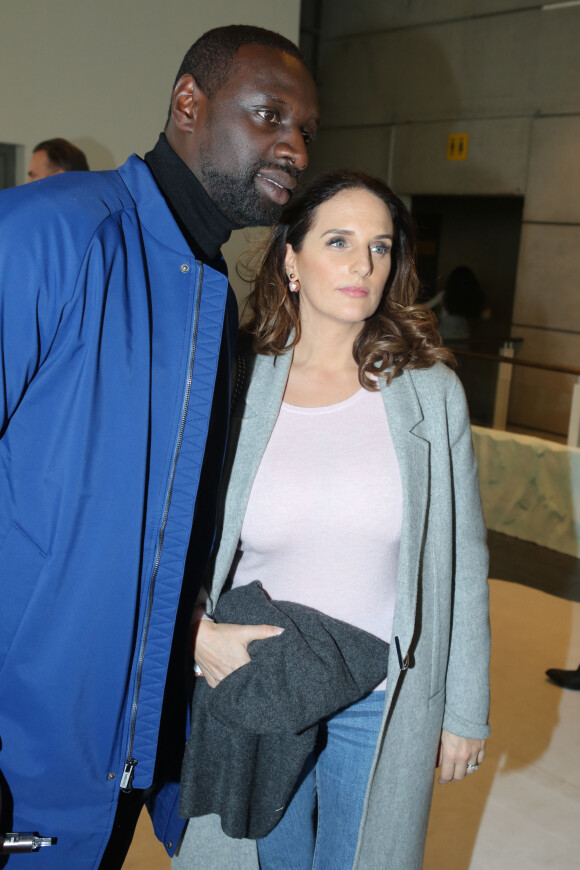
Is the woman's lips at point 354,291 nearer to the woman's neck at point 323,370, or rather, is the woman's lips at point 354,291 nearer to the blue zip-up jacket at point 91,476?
the woman's neck at point 323,370

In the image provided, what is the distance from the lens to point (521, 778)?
Result: 3207mm

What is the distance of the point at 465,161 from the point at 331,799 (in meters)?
8.33

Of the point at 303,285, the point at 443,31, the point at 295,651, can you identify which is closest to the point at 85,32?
the point at 303,285

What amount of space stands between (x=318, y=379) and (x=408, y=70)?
28.2 feet

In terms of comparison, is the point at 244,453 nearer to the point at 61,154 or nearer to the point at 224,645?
the point at 224,645

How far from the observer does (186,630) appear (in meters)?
1.61

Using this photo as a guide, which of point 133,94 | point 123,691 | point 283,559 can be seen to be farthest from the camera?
point 133,94

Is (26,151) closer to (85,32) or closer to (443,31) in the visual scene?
(85,32)

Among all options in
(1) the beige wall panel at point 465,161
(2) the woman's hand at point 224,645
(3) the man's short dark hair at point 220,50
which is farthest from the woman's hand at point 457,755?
(1) the beige wall panel at point 465,161

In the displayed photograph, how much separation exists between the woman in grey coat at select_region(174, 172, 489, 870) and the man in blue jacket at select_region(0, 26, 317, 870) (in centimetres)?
34

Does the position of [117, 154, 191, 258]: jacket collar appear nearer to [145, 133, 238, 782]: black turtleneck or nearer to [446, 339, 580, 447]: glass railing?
[145, 133, 238, 782]: black turtleneck

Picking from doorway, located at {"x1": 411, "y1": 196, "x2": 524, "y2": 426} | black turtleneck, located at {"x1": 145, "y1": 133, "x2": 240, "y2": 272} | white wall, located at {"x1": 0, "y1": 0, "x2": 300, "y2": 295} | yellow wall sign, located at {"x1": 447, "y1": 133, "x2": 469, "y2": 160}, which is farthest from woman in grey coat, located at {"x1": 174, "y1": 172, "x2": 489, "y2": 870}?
doorway, located at {"x1": 411, "y1": 196, "x2": 524, "y2": 426}

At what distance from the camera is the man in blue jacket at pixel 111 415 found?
4.00 ft

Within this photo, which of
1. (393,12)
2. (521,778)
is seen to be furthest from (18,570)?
(393,12)
